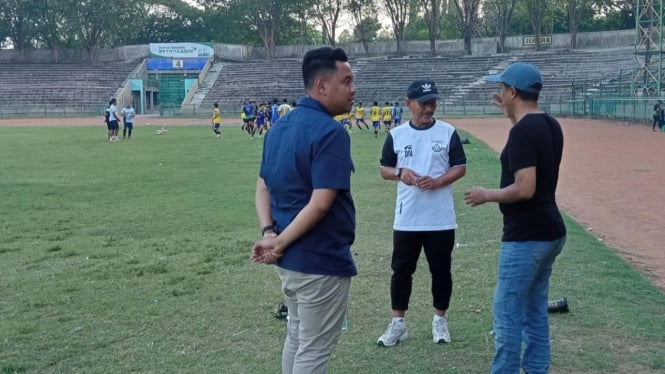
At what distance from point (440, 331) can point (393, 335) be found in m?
0.36

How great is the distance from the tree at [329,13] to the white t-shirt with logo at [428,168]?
237 feet

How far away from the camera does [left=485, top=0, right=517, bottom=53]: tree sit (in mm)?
67125

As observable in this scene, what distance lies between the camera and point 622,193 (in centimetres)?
1355

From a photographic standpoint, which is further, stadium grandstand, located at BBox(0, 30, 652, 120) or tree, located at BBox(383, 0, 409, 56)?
tree, located at BBox(383, 0, 409, 56)

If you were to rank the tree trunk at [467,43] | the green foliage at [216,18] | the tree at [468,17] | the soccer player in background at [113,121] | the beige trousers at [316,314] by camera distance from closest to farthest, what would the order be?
the beige trousers at [316,314]
the soccer player in background at [113,121]
the tree at [468,17]
the tree trunk at [467,43]
the green foliage at [216,18]

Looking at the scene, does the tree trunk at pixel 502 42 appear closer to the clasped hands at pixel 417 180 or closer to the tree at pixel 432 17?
the tree at pixel 432 17

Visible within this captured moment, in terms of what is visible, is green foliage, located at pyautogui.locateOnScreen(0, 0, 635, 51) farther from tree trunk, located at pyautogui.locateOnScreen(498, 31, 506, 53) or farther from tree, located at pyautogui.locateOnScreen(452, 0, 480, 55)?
tree trunk, located at pyautogui.locateOnScreen(498, 31, 506, 53)

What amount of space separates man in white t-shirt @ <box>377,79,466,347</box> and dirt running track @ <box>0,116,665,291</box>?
9.96ft

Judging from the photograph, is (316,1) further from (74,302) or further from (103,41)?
(74,302)

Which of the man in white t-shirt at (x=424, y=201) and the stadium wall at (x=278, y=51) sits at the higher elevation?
the stadium wall at (x=278, y=51)

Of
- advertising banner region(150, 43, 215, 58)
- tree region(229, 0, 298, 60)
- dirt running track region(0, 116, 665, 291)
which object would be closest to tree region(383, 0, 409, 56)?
tree region(229, 0, 298, 60)

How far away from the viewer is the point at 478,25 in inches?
3127

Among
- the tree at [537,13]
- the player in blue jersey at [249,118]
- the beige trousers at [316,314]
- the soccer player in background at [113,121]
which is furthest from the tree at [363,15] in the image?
the beige trousers at [316,314]

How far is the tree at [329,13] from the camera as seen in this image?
2970 inches
